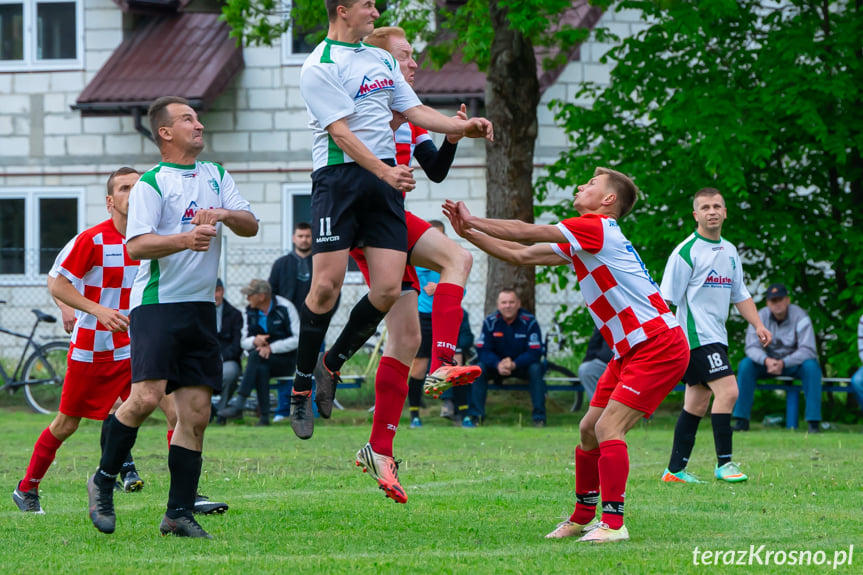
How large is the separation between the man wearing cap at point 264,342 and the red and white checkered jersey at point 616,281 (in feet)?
28.6

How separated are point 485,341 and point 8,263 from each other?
437 inches

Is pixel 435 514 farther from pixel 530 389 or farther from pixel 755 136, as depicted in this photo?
pixel 755 136

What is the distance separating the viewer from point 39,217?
75.5 ft

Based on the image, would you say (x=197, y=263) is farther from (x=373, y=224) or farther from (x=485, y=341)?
(x=485, y=341)

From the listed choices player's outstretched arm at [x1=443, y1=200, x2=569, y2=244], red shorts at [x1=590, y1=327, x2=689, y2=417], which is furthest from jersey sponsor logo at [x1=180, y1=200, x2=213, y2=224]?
red shorts at [x1=590, y1=327, x2=689, y2=417]

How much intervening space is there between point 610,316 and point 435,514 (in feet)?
5.24

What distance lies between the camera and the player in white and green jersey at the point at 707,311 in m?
9.39

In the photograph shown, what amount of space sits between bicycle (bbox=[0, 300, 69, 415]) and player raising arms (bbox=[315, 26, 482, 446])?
10441mm

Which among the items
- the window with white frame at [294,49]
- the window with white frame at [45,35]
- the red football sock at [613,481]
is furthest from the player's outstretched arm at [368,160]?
the window with white frame at [45,35]

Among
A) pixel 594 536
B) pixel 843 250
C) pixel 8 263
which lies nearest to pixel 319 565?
pixel 594 536

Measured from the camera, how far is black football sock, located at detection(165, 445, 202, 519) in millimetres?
6332

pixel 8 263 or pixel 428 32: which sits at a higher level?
pixel 428 32

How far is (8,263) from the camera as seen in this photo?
2231 cm

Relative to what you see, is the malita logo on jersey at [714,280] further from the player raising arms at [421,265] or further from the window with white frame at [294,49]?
the window with white frame at [294,49]
